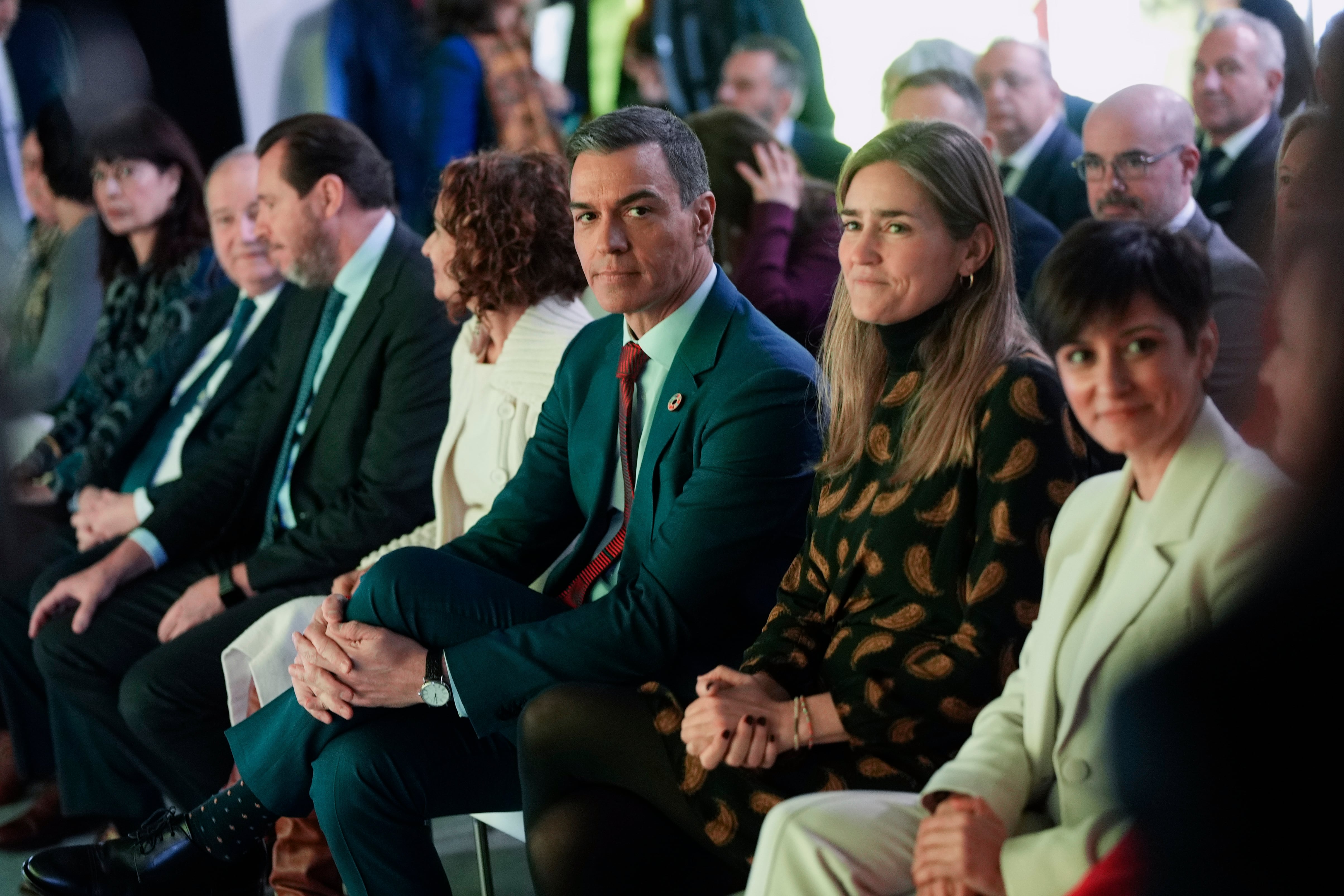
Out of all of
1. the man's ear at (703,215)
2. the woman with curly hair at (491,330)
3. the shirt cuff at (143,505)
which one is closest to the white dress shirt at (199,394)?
the shirt cuff at (143,505)

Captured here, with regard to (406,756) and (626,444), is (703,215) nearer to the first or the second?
(626,444)

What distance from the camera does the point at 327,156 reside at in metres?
2.98

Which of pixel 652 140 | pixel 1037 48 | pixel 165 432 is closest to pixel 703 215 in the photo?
pixel 652 140

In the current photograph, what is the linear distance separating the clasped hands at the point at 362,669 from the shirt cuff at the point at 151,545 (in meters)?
1.22

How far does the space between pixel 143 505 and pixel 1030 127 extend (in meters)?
2.45

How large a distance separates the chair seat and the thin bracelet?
23.9 inches

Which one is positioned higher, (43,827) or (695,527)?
(695,527)

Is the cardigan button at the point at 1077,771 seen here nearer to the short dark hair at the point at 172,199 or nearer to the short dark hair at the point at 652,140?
the short dark hair at the point at 652,140

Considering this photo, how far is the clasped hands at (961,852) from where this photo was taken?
129cm

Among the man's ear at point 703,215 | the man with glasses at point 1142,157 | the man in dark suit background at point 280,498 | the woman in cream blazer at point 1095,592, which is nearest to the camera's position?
the woman in cream blazer at point 1095,592

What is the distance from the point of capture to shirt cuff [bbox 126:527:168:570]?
2.98m

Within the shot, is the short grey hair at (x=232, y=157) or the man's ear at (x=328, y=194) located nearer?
the man's ear at (x=328, y=194)

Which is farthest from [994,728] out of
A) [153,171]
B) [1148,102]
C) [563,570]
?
[153,171]

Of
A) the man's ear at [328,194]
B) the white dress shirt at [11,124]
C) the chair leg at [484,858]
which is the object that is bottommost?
the chair leg at [484,858]
